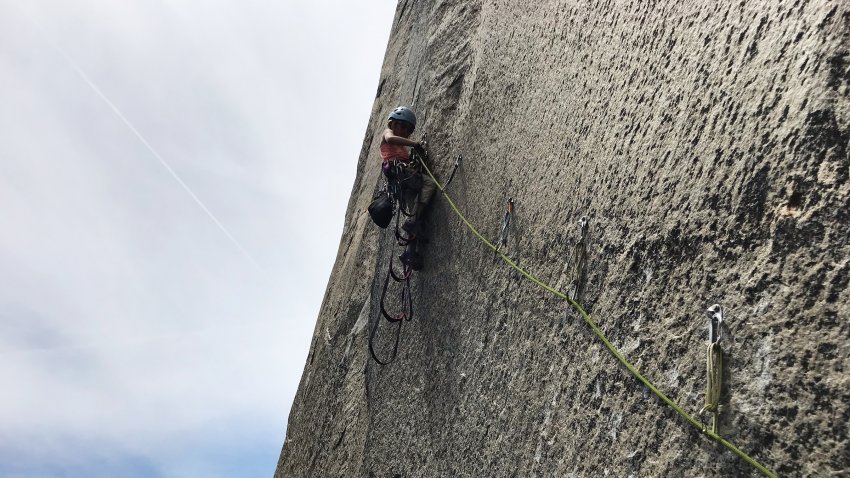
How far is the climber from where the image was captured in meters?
5.33

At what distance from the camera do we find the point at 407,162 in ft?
18.9

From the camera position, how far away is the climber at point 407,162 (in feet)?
17.5

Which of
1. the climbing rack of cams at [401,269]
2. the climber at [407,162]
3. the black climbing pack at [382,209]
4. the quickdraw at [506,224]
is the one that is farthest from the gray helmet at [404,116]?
the quickdraw at [506,224]

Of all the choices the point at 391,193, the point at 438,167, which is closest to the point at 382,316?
the point at 391,193

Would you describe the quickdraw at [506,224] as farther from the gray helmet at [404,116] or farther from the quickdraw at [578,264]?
the gray helmet at [404,116]

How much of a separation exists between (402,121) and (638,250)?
139 inches

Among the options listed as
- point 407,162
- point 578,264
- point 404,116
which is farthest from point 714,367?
point 404,116

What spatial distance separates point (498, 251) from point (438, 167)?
161 centimetres

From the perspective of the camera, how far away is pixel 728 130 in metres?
2.40

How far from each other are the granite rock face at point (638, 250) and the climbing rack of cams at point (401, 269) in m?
0.17

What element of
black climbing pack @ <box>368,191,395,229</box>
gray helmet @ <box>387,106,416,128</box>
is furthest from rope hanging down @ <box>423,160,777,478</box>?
gray helmet @ <box>387,106,416,128</box>

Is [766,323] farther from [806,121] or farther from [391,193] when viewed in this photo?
[391,193]

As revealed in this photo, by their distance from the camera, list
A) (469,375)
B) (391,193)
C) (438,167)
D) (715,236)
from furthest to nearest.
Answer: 1. (391,193)
2. (438,167)
3. (469,375)
4. (715,236)

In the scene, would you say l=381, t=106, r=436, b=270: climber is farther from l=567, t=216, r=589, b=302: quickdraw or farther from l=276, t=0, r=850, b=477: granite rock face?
l=567, t=216, r=589, b=302: quickdraw
